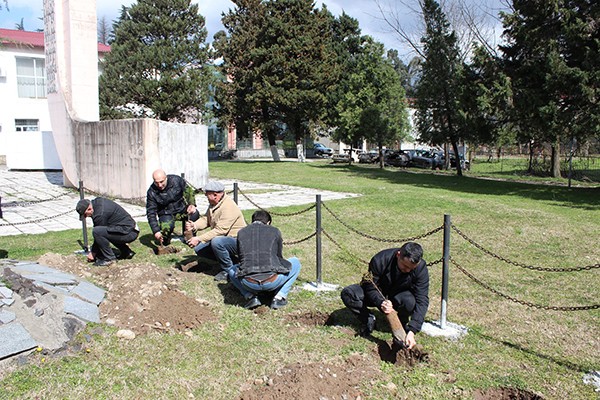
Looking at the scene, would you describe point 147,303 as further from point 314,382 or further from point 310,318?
point 314,382

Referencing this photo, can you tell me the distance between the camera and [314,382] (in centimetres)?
387

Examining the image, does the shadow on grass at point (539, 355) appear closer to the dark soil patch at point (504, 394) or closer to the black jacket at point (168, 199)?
the dark soil patch at point (504, 394)

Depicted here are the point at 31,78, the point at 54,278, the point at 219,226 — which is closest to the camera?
the point at 54,278

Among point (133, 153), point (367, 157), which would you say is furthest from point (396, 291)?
point (367, 157)

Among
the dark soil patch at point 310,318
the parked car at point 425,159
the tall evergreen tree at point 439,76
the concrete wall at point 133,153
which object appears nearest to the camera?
the dark soil patch at point 310,318

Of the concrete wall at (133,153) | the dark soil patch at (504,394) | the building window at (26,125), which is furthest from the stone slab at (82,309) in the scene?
the building window at (26,125)

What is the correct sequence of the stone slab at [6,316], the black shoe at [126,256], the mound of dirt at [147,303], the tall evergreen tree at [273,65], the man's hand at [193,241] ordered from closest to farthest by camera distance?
1. the stone slab at [6,316]
2. the mound of dirt at [147,303]
3. the man's hand at [193,241]
4. the black shoe at [126,256]
5. the tall evergreen tree at [273,65]

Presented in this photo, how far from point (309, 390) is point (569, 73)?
14971mm

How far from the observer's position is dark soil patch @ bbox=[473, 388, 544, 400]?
3.73 m

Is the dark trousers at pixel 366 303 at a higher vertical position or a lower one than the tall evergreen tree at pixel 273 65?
lower

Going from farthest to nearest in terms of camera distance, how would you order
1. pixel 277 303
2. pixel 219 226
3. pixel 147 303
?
pixel 219 226
pixel 277 303
pixel 147 303

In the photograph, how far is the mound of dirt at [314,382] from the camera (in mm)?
3715

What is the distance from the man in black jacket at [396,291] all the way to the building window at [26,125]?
99.3 ft

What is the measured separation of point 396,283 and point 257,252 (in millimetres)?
1514
